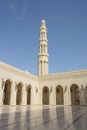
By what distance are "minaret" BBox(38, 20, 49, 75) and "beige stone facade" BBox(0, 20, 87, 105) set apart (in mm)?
8297

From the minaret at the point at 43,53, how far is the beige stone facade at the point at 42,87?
8297mm

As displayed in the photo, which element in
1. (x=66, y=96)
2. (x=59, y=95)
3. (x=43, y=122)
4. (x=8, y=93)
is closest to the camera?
(x=43, y=122)

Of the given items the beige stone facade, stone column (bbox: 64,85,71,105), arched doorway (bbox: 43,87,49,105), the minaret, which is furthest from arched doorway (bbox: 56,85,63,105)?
the minaret

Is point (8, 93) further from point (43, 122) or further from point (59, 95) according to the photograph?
point (43, 122)

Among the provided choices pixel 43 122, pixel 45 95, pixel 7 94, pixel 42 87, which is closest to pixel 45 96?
pixel 45 95

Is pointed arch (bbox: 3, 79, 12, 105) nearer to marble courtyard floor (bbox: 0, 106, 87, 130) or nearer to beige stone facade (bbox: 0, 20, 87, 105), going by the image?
beige stone facade (bbox: 0, 20, 87, 105)

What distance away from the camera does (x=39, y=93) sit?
1244 inches

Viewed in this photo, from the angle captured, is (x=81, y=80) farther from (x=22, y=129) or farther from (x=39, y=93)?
(x=22, y=129)

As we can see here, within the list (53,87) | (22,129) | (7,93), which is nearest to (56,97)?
(53,87)

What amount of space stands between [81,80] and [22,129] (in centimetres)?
2644

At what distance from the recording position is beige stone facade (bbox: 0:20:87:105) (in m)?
23.9

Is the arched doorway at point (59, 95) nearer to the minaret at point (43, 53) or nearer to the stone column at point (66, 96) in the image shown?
the stone column at point (66, 96)

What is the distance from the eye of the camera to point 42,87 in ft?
103

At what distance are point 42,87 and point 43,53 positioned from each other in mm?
12693
